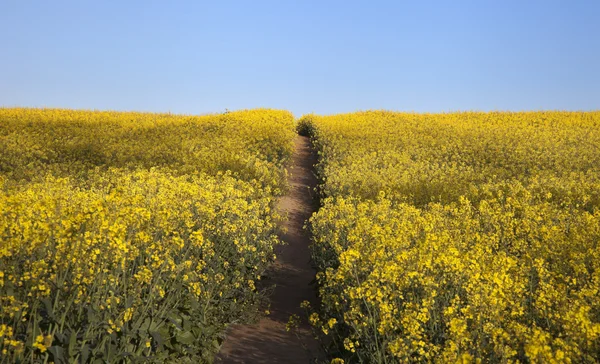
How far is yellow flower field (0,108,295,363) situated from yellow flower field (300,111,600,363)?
169cm

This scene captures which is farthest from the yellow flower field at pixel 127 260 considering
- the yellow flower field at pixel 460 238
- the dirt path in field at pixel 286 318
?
the yellow flower field at pixel 460 238

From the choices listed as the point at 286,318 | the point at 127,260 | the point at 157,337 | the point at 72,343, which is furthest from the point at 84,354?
the point at 286,318

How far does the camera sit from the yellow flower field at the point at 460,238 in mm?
5941

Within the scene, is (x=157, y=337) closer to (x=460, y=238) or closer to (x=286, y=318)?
(x=286, y=318)

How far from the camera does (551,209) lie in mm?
14445

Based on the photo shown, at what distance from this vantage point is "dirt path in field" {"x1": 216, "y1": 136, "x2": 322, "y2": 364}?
9133mm

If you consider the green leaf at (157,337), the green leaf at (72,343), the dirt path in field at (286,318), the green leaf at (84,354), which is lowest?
the dirt path in field at (286,318)

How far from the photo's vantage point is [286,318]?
1116 centimetres

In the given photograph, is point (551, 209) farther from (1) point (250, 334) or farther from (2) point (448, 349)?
(2) point (448, 349)

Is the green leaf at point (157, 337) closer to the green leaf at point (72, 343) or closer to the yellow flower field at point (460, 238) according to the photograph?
the green leaf at point (72, 343)

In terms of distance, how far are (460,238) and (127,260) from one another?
5790 millimetres

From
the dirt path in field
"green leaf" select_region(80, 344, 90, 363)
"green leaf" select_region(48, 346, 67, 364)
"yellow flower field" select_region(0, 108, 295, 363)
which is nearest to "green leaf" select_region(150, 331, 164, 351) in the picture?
"yellow flower field" select_region(0, 108, 295, 363)

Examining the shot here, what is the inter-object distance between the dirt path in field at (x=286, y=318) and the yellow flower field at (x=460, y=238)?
3.16 feet

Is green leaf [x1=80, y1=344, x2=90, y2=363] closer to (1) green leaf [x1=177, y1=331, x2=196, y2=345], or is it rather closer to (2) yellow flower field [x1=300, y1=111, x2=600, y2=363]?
(1) green leaf [x1=177, y1=331, x2=196, y2=345]
